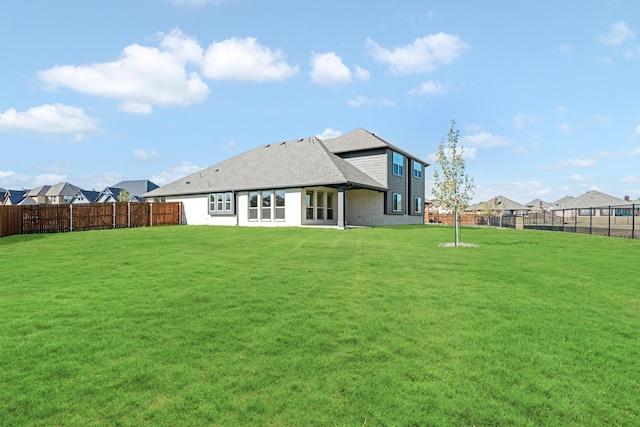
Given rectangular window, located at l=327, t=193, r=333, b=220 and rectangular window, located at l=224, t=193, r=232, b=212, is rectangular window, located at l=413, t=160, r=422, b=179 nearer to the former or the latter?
rectangular window, located at l=327, t=193, r=333, b=220

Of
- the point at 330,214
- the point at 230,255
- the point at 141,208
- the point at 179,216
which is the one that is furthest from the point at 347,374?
the point at 179,216

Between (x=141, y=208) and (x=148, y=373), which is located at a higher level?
(x=141, y=208)

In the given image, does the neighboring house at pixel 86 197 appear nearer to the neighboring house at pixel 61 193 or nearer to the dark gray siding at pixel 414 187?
the neighboring house at pixel 61 193

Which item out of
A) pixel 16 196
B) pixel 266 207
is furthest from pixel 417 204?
pixel 16 196

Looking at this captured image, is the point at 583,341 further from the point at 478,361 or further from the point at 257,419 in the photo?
the point at 257,419

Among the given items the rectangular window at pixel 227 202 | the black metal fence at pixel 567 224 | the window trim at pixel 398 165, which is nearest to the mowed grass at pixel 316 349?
the black metal fence at pixel 567 224

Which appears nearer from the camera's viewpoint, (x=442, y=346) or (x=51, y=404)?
(x=51, y=404)

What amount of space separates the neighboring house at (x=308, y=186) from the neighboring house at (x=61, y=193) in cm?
5685

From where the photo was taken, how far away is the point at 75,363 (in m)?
3.75

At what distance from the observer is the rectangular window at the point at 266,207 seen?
1006 inches

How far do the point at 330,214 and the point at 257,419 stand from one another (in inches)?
966

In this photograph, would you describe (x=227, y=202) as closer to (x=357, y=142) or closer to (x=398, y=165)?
(x=357, y=142)

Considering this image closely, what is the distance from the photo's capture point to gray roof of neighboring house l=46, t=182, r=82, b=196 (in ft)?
247

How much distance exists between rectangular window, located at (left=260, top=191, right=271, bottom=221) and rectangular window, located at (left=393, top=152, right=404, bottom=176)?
11532mm
